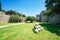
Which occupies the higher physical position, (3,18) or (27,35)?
(3,18)

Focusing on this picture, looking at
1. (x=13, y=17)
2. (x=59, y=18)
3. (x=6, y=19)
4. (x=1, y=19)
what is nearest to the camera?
(x=59, y=18)

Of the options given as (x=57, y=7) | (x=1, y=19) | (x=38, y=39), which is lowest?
(x=38, y=39)

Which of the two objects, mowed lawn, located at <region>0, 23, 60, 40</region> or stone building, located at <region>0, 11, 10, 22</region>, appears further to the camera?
stone building, located at <region>0, 11, 10, 22</region>

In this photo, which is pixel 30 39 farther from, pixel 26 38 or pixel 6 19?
pixel 6 19

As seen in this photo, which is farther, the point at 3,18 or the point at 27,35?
the point at 3,18

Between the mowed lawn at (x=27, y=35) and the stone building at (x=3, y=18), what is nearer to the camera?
the mowed lawn at (x=27, y=35)

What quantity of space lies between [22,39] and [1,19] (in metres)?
27.8

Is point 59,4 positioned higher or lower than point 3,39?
higher

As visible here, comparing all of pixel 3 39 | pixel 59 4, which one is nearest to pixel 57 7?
pixel 59 4

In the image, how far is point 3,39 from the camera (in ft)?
30.3

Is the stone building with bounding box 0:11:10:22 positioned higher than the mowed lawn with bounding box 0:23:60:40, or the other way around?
the stone building with bounding box 0:11:10:22

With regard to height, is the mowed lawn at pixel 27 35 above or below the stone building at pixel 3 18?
below

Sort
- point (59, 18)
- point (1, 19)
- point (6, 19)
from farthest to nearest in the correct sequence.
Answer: point (6, 19) < point (1, 19) < point (59, 18)

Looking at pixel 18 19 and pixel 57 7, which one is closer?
pixel 57 7
